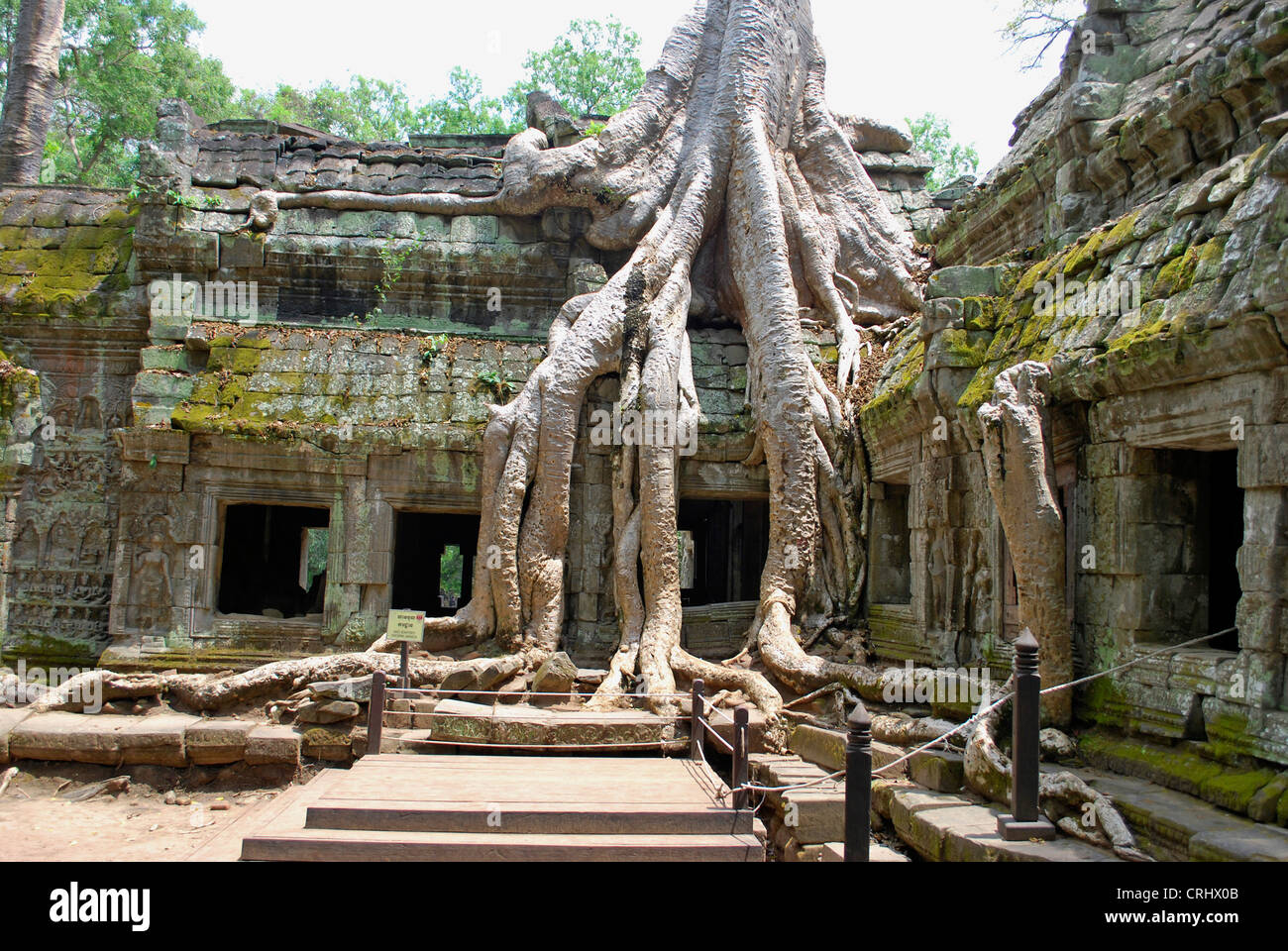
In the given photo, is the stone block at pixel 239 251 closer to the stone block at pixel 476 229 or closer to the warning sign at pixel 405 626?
the stone block at pixel 476 229

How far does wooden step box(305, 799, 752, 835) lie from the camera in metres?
4.53

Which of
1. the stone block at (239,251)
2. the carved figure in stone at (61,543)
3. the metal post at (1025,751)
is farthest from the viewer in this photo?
the stone block at (239,251)

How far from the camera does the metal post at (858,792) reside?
11.9 feet

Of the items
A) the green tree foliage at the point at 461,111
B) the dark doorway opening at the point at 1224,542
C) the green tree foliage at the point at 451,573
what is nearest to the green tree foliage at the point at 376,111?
the green tree foliage at the point at 461,111

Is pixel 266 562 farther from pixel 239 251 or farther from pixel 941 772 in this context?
pixel 941 772

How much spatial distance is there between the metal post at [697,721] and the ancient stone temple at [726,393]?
1.84 meters

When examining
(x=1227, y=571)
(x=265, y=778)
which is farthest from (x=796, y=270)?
(x=265, y=778)

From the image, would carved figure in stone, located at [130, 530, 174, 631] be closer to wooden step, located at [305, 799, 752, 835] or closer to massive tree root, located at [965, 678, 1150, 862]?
wooden step, located at [305, 799, 752, 835]

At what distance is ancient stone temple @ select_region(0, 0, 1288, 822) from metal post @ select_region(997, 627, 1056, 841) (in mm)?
822

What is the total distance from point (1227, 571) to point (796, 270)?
5020 mm

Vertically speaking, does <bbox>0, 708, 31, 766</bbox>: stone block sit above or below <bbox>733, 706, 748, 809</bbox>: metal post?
below

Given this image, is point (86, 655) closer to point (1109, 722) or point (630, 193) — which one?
point (630, 193)

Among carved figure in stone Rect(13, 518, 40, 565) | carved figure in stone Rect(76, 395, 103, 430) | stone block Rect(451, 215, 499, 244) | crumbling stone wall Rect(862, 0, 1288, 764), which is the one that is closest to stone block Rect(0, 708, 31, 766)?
carved figure in stone Rect(13, 518, 40, 565)

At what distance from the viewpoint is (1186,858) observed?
3.75m
